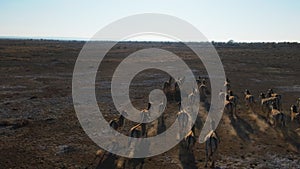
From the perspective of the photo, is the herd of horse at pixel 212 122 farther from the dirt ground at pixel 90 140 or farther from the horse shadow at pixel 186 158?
the dirt ground at pixel 90 140

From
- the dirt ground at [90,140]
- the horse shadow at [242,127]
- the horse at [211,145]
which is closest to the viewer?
the horse at [211,145]

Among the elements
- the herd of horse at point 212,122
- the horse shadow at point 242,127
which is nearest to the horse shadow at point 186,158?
the herd of horse at point 212,122

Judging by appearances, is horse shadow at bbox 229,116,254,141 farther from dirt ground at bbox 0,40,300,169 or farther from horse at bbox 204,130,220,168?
horse at bbox 204,130,220,168

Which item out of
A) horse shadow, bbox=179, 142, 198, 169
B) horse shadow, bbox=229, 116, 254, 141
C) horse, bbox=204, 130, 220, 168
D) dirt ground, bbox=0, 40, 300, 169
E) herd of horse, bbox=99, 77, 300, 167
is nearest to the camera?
horse shadow, bbox=179, 142, 198, 169

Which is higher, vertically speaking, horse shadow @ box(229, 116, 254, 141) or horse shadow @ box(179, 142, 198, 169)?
horse shadow @ box(229, 116, 254, 141)

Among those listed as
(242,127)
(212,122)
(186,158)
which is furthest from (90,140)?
(242,127)

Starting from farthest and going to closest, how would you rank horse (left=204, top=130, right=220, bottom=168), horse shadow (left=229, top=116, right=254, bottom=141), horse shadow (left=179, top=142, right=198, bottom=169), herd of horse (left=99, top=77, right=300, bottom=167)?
horse shadow (left=229, top=116, right=254, bottom=141)
herd of horse (left=99, top=77, right=300, bottom=167)
horse (left=204, top=130, right=220, bottom=168)
horse shadow (left=179, top=142, right=198, bottom=169)

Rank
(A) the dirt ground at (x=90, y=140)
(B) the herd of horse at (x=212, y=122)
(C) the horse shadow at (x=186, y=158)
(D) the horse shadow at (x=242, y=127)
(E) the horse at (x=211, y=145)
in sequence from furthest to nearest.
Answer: (D) the horse shadow at (x=242, y=127)
(B) the herd of horse at (x=212, y=122)
(A) the dirt ground at (x=90, y=140)
(E) the horse at (x=211, y=145)
(C) the horse shadow at (x=186, y=158)

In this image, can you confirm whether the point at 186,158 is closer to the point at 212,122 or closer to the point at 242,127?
the point at 212,122

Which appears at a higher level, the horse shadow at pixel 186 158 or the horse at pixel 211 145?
the horse at pixel 211 145

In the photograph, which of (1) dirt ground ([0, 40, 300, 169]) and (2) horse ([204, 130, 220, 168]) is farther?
(1) dirt ground ([0, 40, 300, 169])

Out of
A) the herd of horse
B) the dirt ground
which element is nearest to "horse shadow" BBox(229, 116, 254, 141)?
the dirt ground

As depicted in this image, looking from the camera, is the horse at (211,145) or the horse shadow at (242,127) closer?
the horse at (211,145)

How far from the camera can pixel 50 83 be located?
36.8m
